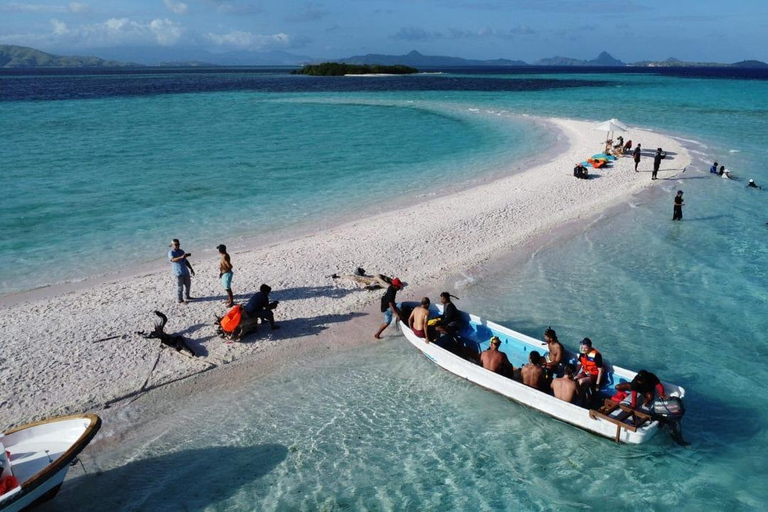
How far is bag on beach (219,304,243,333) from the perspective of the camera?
1248 centimetres

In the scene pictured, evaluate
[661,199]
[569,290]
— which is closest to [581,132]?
[661,199]

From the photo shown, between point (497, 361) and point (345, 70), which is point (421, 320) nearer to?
point (497, 361)

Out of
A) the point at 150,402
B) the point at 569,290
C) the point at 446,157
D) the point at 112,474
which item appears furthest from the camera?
the point at 446,157

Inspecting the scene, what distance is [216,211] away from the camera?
22984 mm

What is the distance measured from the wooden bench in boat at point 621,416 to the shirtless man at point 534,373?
3.72 ft

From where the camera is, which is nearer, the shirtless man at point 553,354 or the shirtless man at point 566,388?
the shirtless man at point 566,388

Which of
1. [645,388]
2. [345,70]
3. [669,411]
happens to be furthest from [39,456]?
[345,70]

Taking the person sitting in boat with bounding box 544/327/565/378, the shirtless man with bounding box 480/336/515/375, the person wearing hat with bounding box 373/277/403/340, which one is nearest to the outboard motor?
the person sitting in boat with bounding box 544/327/565/378

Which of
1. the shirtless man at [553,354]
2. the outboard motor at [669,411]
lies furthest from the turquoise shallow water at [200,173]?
the outboard motor at [669,411]

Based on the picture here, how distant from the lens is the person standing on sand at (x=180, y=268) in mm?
13672

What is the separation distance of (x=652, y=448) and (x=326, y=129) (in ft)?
134

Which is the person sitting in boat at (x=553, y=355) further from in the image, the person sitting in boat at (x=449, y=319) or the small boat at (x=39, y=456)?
the small boat at (x=39, y=456)

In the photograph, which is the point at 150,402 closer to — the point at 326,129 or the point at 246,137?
the point at 246,137

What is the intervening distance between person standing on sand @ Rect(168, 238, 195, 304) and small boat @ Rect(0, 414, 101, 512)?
5729 mm
